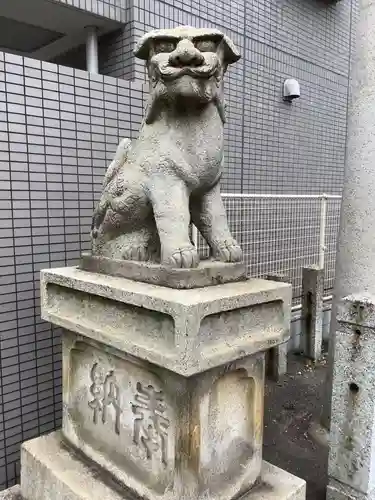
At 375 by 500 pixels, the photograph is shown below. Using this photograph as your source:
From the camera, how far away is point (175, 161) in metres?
1.80

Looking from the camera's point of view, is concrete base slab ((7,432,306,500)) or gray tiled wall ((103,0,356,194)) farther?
gray tiled wall ((103,0,356,194))

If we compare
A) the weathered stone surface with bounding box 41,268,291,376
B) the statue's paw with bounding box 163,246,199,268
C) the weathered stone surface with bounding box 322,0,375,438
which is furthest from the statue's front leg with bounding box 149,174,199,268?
the weathered stone surface with bounding box 322,0,375,438

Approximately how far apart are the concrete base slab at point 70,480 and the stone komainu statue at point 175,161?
1141 mm

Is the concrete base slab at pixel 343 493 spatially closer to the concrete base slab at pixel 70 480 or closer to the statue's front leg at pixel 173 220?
the concrete base slab at pixel 70 480

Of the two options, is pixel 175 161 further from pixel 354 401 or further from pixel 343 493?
pixel 343 493

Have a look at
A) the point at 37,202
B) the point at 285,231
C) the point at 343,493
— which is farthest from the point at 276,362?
→ the point at 37,202

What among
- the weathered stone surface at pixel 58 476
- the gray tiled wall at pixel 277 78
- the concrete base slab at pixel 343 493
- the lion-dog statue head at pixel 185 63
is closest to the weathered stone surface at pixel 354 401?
the concrete base slab at pixel 343 493

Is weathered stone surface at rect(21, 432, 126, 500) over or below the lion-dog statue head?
below

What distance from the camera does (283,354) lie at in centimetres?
421

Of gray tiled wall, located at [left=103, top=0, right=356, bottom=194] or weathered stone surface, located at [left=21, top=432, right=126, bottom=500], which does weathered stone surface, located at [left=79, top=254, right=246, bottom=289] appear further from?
gray tiled wall, located at [left=103, top=0, right=356, bottom=194]

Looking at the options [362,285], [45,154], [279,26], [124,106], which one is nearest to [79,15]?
[124,106]

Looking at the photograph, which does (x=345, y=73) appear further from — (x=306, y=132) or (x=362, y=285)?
(x=362, y=285)

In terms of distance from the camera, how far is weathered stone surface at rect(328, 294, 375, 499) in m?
2.11

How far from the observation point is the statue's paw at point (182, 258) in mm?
1701
